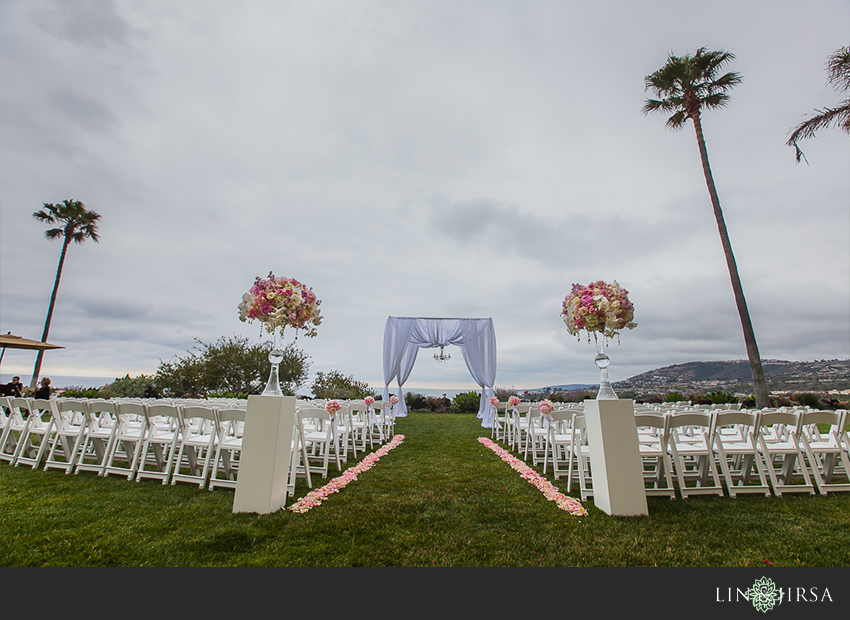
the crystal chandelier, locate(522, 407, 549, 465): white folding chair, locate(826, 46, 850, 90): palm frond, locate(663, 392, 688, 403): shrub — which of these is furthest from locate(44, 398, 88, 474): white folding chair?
locate(826, 46, 850, 90): palm frond

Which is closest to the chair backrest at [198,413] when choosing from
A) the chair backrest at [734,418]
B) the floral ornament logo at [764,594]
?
the floral ornament logo at [764,594]

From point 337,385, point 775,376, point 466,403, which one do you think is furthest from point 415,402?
point 775,376

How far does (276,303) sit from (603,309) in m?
3.41

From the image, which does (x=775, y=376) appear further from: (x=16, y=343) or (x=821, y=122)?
(x=16, y=343)

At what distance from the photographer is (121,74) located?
663 cm

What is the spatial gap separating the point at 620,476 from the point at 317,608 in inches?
111

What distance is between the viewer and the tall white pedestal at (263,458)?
3260mm

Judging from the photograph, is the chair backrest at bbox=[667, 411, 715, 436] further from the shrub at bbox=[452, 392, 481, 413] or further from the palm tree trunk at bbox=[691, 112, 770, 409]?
the shrub at bbox=[452, 392, 481, 413]

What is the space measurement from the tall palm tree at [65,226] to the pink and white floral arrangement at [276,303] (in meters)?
20.6

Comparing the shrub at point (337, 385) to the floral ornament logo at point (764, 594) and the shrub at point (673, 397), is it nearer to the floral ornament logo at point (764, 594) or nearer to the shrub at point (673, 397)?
the shrub at point (673, 397)


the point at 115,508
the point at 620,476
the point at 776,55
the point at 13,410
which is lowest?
the point at 115,508

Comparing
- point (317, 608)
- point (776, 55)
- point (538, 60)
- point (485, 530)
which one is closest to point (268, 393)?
point (317, 608)

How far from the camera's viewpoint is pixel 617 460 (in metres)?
3.38

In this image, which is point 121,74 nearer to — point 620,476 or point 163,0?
point 163,0
